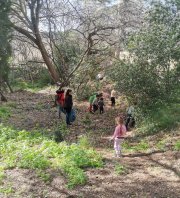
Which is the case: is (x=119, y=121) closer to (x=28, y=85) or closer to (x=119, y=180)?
(x=119, y=180)

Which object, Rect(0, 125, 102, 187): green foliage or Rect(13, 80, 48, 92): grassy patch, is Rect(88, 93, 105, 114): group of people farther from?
Rect(13, 80, 48, 92): grassy patch

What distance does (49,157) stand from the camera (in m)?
10.2

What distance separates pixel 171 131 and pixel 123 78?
12.2 feet

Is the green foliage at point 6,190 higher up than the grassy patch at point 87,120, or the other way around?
the grassy patch at point 87,120

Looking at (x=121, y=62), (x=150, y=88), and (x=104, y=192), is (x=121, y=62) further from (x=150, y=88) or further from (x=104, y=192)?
(x=104, y=192)

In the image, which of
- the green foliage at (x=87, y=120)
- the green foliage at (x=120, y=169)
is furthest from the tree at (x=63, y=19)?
the green foliage at (x=120, y=169)

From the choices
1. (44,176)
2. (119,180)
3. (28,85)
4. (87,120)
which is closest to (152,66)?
(87,120)

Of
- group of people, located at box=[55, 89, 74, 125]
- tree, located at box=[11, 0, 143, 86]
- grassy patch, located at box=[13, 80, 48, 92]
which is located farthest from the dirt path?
grassy patch, located at box=[13, 80, 48, 92]

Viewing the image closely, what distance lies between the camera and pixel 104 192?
8.09m

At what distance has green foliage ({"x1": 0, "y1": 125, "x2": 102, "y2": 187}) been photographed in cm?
893

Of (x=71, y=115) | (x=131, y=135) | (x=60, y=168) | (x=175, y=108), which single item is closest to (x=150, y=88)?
(x=175, y=108)

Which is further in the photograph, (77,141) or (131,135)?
(131,135)

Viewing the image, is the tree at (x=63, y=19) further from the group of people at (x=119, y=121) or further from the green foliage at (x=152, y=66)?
the green foliage at (x=152, y=66)

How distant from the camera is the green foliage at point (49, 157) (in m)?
8.93
